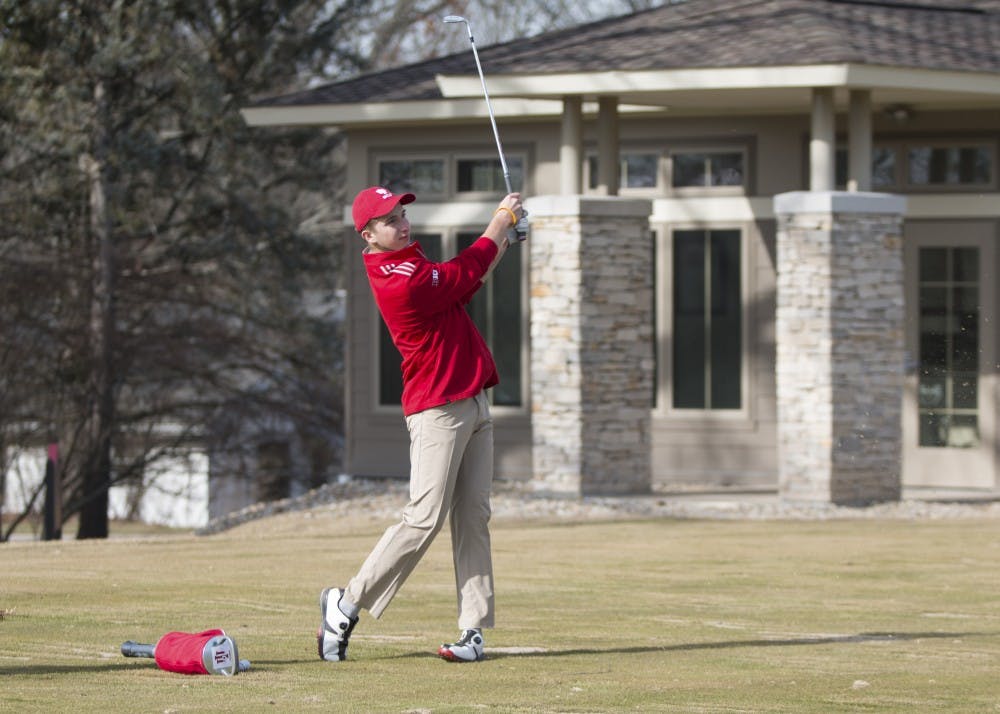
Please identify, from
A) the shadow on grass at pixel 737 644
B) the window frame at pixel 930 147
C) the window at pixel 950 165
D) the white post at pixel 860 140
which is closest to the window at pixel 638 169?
Result: the window frame at pixel 930 147

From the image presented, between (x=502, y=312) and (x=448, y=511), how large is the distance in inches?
513

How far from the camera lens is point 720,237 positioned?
1939cm

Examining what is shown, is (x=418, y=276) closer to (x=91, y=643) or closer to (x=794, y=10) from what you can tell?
(x=91, y=643)

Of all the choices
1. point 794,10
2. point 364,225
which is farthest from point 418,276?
point 794,10

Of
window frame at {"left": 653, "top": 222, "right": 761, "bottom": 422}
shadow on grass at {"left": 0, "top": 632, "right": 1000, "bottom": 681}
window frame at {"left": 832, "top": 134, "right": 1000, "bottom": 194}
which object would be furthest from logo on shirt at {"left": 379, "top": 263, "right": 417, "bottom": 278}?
window frame at {"left": 832, "top": 134, "right": 1000, "bottom": 194}

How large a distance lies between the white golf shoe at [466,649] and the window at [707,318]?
12488 millimetres

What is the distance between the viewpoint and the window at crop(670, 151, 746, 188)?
19.4 metres

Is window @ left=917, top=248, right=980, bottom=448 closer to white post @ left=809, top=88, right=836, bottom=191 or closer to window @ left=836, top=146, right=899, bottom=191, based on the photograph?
window @ left=836, top=146, right=899, bottom=191

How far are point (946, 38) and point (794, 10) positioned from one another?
63.1 inches

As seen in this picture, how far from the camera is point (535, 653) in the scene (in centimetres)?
760

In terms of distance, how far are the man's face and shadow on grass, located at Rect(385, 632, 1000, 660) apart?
1.69 m

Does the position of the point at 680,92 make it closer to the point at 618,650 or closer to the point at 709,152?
the point at 709,152

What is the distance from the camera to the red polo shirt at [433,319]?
703 centimetres

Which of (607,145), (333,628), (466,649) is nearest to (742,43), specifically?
(607,145)
